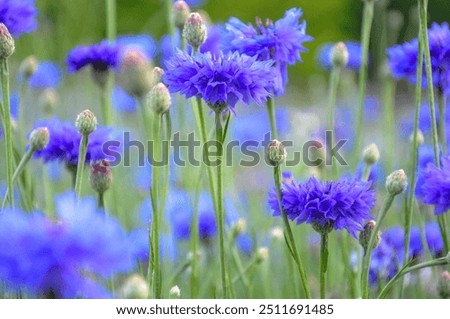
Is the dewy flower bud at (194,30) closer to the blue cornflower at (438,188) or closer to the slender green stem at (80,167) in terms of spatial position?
the slender green stem at (80,167)

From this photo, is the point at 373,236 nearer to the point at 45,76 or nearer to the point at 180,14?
the point at 180,14

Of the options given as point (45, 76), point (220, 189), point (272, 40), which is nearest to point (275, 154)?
point (220, 189)

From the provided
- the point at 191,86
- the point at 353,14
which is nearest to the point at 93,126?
the point at 191,86

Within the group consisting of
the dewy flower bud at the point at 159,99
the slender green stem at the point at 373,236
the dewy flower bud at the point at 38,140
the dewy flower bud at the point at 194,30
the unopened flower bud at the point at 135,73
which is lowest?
the slender green stem at the point at 373,236

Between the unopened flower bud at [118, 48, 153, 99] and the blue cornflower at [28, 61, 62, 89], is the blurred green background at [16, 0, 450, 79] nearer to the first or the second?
the blue cornflower at [28, 61, 62, 89]

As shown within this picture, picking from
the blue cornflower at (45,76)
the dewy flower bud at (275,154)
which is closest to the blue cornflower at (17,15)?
the dewy flower bud at (275,154)

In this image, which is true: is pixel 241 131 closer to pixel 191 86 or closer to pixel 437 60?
pixel 437 60
